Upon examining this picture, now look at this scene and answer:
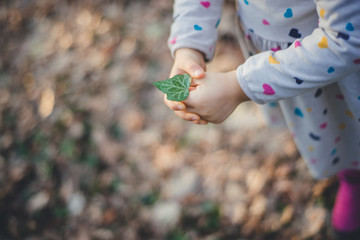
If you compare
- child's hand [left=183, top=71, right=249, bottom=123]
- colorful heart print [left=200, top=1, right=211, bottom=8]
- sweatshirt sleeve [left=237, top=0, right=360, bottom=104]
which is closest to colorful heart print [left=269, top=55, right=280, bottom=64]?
sweatshirt sleeve [left=237, top=0, right=360, bottom=104]

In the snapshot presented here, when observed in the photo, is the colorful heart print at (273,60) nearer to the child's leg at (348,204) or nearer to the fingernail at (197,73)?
the fingernail at (197,73)

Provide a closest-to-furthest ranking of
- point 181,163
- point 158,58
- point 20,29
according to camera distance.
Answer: point 181,163, point 158,58, point 20,29

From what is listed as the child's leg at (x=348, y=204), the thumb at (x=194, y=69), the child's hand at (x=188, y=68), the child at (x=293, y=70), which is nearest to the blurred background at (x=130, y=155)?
the child's leg at (x=348, y=204)

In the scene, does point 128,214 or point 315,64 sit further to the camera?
point 128,214

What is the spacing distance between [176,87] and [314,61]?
35cm

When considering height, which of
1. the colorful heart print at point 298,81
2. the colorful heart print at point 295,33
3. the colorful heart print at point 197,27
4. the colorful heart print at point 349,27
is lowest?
the colorful heart print at point 298,81

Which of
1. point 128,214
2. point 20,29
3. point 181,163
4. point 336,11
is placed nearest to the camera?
point 336,11

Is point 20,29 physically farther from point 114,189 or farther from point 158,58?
point 114,189

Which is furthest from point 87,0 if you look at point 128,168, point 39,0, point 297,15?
point 297,15

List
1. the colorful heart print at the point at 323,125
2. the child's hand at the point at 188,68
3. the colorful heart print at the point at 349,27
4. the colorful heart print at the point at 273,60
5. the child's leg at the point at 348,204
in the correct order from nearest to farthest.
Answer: the colorful heart print at the point at 349,27 → the colorful heart print at the point at 273,60 → the child's hand at the point at 188,68 → the colorful heart print at the point at 323,125 → the child's leg at the point at 348,204

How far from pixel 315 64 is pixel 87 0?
233 centimetres

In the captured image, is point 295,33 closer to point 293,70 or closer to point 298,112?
point 293,70

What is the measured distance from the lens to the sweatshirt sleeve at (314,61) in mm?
602

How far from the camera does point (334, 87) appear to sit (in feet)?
3.02
